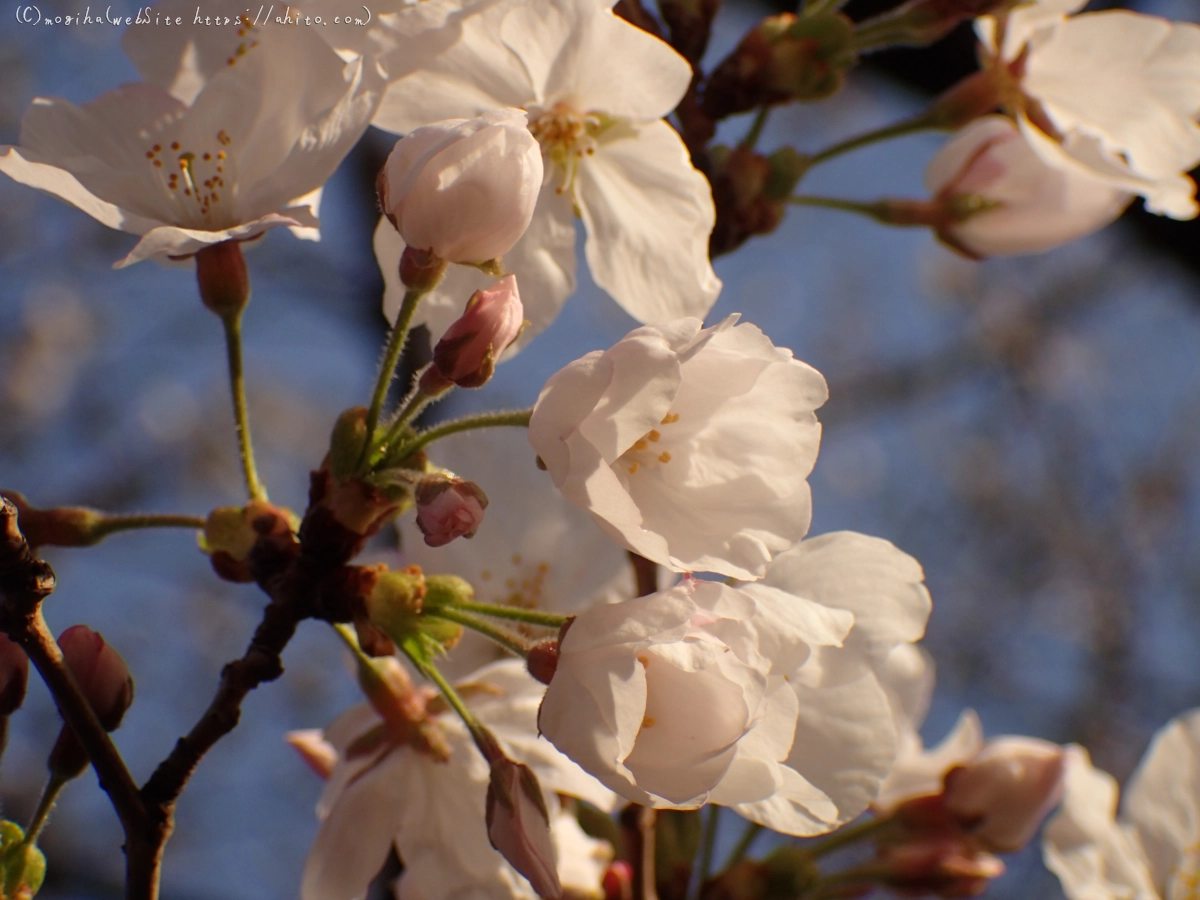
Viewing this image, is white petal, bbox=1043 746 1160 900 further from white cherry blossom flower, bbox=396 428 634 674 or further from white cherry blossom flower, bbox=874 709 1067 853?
white cherry blossom flower, bbox=396 428 634 674

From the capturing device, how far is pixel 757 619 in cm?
89

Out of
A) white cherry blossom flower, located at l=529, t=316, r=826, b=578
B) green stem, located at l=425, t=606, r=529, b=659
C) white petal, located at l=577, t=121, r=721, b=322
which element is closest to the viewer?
white cherry blossom flower, located at l=529, t=316, r=826, b=578

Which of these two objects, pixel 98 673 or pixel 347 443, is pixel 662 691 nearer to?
pixel 347 443

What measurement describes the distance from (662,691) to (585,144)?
64cm

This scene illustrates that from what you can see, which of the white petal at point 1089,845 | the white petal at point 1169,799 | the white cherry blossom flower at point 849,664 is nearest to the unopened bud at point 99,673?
the white cherry blossom flower at point 849,664

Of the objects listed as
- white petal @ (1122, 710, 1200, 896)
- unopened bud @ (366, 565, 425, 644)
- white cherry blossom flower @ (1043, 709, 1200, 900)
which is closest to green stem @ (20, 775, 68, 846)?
unopened bud @ (366, 565, 425, 644)

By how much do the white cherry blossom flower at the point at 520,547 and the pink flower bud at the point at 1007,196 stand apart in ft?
2.07

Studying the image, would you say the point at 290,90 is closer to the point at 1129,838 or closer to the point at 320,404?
the point at 1129,838

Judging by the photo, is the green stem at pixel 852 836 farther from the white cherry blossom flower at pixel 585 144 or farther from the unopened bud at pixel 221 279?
the unopened bud at pixel 221 279

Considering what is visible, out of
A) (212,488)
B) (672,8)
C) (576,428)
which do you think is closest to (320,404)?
(212,488)

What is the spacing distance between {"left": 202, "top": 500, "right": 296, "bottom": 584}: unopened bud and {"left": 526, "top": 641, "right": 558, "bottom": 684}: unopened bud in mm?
255

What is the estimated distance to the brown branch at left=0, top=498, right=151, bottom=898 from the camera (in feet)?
2.81

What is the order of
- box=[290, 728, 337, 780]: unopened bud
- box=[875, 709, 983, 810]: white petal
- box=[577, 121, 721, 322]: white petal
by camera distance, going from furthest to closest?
box=[875, 709, 983, 810]: white petal
box=[290, 728, 337, 780]: unopened bud
box=[577, 121, 721, 322]: white petal

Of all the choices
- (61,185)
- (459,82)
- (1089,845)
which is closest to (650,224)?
(459,82)
